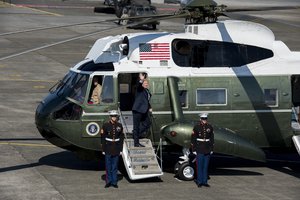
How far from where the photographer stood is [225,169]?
67.7 ft

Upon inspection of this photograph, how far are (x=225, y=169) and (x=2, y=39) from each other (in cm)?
3085

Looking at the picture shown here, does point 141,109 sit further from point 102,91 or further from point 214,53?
point 214,53

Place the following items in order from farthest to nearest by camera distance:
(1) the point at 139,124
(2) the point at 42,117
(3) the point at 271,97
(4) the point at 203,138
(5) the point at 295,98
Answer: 1. (5) the point at 295,98
2. (3) the point at 271,97
3. (2) the point at 42,117
4. (1) the point at 139,124
5. (4) the point at 203,138

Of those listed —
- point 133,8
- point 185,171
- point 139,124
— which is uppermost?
point 139,124

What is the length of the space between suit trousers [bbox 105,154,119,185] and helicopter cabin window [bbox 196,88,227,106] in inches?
109

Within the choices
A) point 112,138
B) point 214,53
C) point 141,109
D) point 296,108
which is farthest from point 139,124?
point 296,108

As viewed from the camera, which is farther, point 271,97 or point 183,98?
point 271,97

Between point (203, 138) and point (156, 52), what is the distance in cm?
254

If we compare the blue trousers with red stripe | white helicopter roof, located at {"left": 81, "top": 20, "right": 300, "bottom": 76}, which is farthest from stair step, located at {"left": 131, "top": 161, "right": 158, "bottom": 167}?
white helicopter roof, located at {"left": 81, "top": 20, "right": 300, "bottom": 76}

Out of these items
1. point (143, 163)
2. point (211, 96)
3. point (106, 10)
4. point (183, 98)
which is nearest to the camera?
point (143, 163)

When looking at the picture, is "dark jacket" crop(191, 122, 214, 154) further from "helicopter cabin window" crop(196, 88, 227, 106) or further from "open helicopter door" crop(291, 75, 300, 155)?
"open helicopter door" crop(291, 75, 300, 155)

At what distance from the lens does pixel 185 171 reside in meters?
19.2

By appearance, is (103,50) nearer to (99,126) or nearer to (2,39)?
(99,126)

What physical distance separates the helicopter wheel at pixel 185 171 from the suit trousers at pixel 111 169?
1.69m
